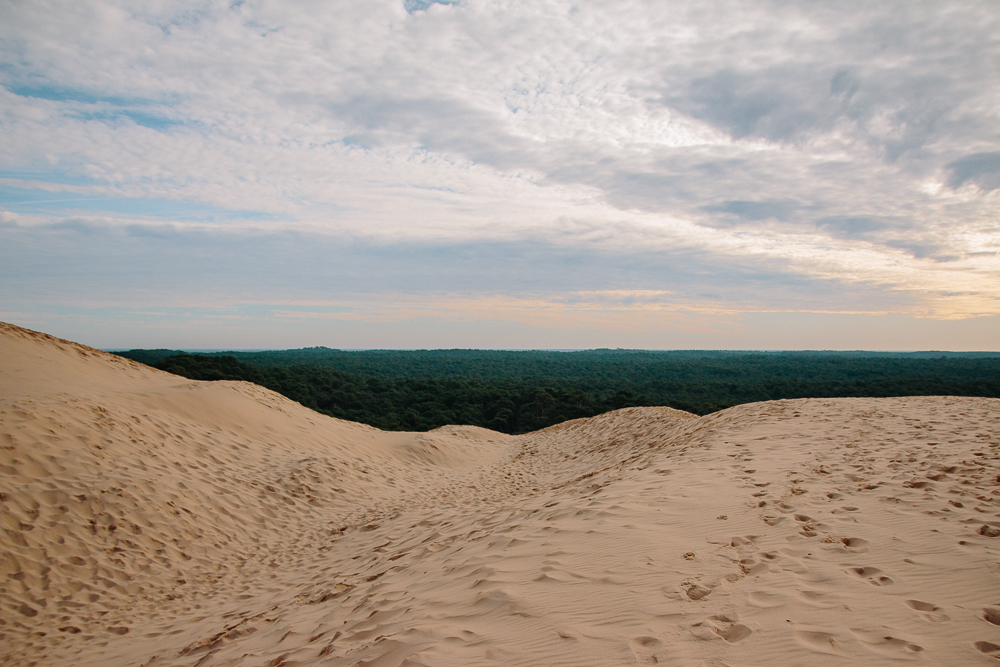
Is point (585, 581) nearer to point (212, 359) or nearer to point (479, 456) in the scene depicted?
point (479, 456)

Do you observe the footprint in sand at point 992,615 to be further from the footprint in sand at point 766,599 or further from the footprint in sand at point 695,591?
the footprint in sand at point 695,591

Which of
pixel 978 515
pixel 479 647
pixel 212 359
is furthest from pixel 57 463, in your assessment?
pixel 212 359

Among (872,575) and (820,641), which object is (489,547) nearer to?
(820,641)

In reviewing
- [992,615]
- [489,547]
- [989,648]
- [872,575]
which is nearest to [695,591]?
[872,575]

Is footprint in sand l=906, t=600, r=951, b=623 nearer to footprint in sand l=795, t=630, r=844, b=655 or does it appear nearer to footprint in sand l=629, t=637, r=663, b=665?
footprint in sand l=795, t=630, r=844, b=655

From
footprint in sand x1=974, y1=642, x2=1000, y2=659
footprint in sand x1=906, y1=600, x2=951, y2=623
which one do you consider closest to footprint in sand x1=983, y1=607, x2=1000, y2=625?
footprint in sand x1=906, y1=600, x2=951, y2=623
